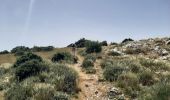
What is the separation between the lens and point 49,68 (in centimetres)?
2502

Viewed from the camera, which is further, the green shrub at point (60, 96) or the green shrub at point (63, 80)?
the green shrub at point (63, 80)

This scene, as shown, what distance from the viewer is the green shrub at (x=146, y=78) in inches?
909

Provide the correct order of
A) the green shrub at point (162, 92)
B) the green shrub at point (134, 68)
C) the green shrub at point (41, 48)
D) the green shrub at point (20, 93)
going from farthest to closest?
the green shrub at point (41, 48) → the green shrub at point (134, 68) → the green shrub at point (20, 93) → the green shrub at point (162, 92)

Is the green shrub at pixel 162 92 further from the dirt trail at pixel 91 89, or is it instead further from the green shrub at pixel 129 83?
the dirt trail at pixel 91 89

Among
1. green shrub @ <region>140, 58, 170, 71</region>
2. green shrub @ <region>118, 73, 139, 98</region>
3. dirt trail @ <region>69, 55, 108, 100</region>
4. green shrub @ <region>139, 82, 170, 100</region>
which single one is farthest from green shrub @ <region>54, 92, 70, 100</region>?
green shrub @ <region>140, 58, 170, 71</region>

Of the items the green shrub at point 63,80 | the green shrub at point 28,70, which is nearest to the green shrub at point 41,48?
the green shrub at point 28,70

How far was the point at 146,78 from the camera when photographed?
23500 mm

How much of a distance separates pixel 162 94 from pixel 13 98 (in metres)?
8.77

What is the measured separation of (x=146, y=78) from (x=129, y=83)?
7.00 ft

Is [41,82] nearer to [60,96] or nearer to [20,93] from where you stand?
[20,93]

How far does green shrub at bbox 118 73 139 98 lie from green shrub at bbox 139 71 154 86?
2.32ft

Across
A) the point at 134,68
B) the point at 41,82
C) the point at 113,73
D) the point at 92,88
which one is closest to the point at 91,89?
the point at 92,88

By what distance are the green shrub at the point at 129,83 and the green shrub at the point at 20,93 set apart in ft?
21.3

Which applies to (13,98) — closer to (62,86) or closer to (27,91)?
(27,91)
